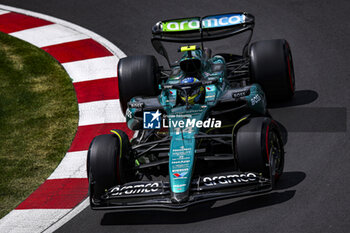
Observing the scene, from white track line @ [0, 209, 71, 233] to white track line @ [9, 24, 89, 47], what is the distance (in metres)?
5.44

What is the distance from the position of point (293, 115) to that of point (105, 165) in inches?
117

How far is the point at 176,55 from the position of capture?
35.2 ft

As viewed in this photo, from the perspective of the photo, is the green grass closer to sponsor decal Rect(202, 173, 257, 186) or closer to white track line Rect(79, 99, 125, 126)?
white track line Rect(79, 99, 125, 126)

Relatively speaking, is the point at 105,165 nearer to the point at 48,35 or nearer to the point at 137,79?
the point at 137,79

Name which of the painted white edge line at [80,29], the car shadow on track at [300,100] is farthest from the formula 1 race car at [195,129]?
the painted white edge line at [80,29]

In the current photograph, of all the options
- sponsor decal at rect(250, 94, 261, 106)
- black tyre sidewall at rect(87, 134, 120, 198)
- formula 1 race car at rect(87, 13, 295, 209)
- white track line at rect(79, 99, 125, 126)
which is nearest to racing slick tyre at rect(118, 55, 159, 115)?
formula 1 race car at rect(87, 13, 295, 209)

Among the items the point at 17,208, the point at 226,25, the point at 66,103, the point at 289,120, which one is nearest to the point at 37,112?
the point at 66,103

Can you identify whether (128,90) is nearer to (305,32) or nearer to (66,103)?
(66,103)

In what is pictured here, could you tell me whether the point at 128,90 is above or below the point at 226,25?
below

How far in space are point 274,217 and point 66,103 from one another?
15.8 feet

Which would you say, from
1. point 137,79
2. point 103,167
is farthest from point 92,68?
point 103,167

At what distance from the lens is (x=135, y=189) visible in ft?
20.8

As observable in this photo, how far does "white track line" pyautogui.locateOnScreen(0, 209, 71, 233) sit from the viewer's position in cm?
687

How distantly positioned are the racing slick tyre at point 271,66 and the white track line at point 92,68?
3026mm
